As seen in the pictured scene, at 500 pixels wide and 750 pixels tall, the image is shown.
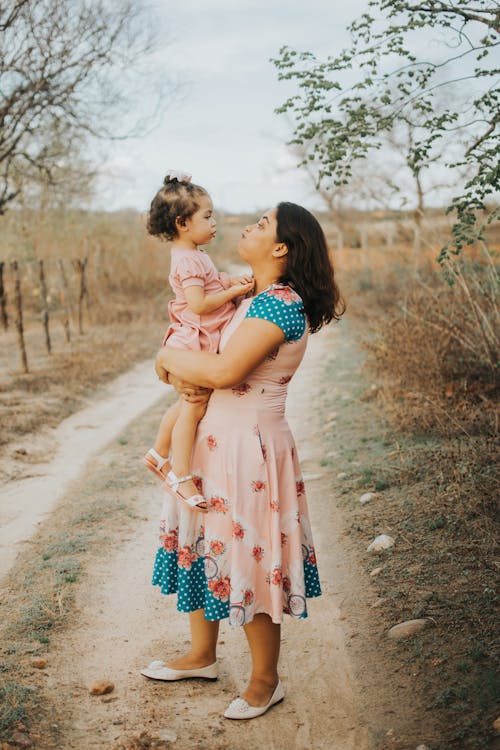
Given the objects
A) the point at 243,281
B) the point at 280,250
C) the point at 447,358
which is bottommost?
the point at 447,358

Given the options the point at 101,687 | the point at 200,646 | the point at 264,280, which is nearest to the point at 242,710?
the point at 200,646

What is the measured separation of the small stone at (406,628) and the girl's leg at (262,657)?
715 millimetres

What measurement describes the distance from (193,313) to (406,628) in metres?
1.64

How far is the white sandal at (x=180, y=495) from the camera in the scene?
2.58 meters

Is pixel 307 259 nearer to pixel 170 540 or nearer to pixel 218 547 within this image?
pixel 218 547

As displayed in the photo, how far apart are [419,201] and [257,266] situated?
211 inches

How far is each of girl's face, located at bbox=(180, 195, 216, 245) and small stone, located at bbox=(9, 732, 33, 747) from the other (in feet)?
6.18

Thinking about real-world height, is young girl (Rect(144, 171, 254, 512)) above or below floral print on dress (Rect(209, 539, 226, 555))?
above

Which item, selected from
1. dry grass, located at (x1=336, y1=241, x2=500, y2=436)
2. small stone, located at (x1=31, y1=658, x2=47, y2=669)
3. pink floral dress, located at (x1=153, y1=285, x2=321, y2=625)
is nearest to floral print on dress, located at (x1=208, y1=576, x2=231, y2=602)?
pink floral dress, located at (x1=153, y1=285, x2=321, y2=625)

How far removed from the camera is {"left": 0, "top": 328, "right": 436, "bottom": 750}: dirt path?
2592 mm

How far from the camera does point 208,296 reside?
2.77 m

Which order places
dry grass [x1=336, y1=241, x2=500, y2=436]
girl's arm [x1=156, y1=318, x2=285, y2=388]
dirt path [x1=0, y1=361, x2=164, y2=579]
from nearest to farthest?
girl's arm [x1=156, y1=318, x2=285, y2=388] < dirt path [x1=0, y1=361, x2=164, y2=579] < dry grass [x1=336, y1=241, x2=500, y2=436]

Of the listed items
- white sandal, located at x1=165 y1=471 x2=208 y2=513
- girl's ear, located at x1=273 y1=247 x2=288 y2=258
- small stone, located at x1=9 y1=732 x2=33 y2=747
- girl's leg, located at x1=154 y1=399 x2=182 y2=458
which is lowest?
small stone, located at x1=9 y1=732 x2=33 y2=747

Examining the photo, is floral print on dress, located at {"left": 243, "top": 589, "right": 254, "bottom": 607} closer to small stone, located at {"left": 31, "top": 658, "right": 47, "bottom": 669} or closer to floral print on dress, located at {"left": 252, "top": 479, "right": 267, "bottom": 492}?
floral print on dress, located at {"left": 252, "top": 479, "right": 267, "bottom": 492}
